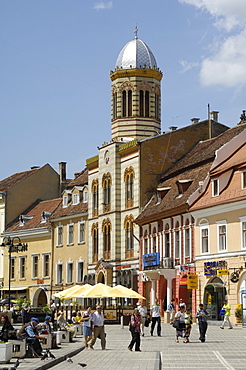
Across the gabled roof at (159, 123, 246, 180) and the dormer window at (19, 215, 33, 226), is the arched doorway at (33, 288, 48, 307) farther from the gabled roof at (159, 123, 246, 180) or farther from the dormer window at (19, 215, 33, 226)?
the gabled roof at (159, 123, 246, 180)

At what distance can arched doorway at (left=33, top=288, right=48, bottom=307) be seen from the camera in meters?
70.6

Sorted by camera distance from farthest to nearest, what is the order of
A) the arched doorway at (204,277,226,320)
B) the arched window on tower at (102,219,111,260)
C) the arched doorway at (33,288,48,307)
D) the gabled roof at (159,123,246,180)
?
the arched doorway at (33,288,48,307), the arched window on tower at (102,219,111,260), the gabled roof at (159,123,246,180), the arched doorway at (204,277,226,320)

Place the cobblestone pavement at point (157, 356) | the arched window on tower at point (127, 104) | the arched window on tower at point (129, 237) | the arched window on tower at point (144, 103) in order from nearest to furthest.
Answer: the cobblestone pavement at point (157, 356), the arched window on tower at point (129, 237), the arched window on tower at point (144, 103), the arched window on tower at point (127, 104)

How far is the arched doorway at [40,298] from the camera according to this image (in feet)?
232

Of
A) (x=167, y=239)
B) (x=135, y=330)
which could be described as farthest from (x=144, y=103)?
(x=135, y=330)

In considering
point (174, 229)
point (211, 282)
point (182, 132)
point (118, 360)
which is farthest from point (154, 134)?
point (118, 360)

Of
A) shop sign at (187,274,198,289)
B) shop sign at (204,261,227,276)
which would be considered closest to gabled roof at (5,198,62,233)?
shop sign at (187,274,198,289)

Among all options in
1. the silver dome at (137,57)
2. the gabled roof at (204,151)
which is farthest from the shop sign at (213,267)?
the silver dome at (137,57)

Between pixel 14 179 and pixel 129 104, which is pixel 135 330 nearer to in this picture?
pixel 129 104

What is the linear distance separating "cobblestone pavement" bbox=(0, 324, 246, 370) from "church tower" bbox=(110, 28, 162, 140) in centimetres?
3290

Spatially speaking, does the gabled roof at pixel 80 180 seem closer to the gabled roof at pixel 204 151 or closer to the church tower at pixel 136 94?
the church tower at pixel 136 94

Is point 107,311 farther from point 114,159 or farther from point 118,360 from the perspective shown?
point 118,360

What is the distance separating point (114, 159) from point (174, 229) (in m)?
11.5

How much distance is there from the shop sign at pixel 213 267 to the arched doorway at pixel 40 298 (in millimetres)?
28026
